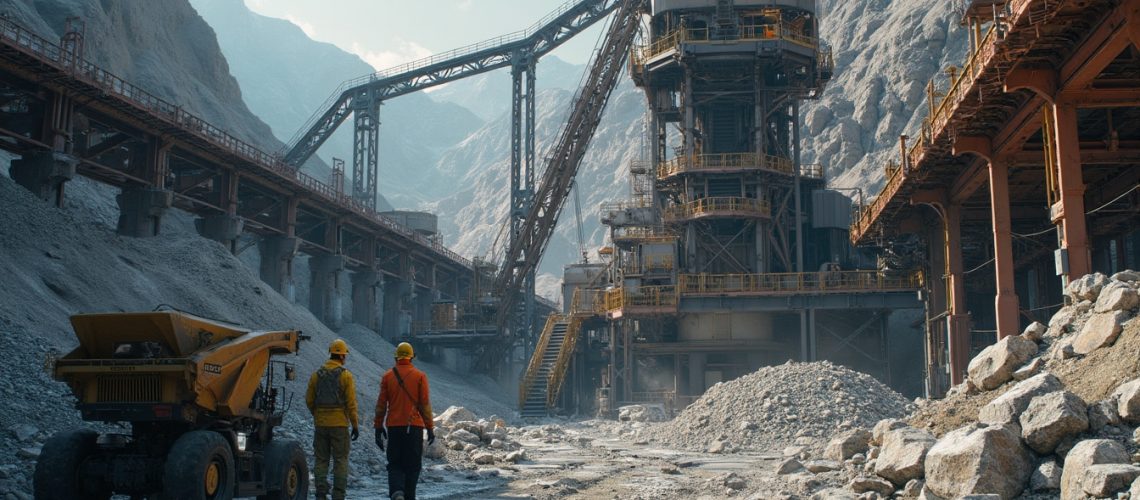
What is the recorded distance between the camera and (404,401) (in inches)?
418

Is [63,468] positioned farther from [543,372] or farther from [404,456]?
[543,372]

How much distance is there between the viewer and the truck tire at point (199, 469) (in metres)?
9.73

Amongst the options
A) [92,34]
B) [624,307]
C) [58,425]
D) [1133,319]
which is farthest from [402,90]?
[1133,319]

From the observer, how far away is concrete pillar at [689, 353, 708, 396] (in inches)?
1743

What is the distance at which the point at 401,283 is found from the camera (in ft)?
193

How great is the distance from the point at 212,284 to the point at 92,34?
44.7 metres

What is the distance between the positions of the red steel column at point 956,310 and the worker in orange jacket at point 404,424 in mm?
21559

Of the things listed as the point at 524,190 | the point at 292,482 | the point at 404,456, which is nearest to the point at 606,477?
the point at 292,482

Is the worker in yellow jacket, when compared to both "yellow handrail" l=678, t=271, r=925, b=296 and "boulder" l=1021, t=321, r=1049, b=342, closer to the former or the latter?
"boulder" l=1021, t=321, r=1049, b=342

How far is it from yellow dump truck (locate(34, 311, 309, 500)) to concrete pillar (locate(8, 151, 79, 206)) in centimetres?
2090

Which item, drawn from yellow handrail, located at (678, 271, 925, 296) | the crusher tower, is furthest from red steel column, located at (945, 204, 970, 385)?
the crusher tower

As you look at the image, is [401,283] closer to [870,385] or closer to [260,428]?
[870,385]

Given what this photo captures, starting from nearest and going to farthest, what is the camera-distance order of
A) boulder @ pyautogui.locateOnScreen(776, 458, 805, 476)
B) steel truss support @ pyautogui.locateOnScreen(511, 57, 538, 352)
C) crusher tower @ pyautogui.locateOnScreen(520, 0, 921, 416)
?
boulder @ pyautogui.locateOnScreen(776, 458, 805, 476) < crusher tower @ pyautogui.locateOnScreen(520, 0, 921, 416) < steel truss support @ pyautogui.locateOnScreen(511, 57, 538, 352)

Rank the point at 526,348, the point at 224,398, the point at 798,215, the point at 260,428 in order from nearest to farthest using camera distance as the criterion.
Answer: the point at 224,398
the point at 260,428
the point at 798,215
the point at 526,348
